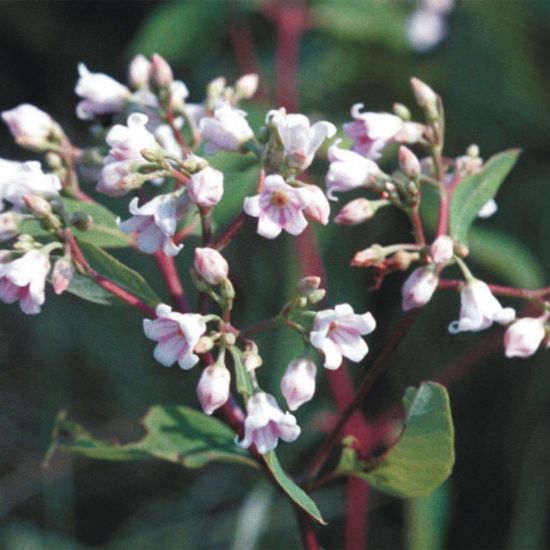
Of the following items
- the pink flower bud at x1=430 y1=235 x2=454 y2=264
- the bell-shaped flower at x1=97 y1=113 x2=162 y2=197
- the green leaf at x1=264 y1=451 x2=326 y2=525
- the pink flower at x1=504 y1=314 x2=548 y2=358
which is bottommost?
the green leaf at x1=264 y1=451 x2=326 y2=525

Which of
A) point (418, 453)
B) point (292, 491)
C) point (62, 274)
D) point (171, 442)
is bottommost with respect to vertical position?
point (171, 442)

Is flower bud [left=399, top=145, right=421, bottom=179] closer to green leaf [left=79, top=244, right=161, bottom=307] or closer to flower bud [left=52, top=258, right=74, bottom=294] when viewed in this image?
green leaf [left=79, top=244, right=161, bottom=307]

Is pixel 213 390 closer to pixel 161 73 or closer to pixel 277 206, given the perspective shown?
pixel 277 206

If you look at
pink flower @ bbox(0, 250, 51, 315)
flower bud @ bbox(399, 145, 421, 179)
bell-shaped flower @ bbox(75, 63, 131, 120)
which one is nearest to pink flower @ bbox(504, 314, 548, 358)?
flower bud @ bbox(399, 145, 421, 179)

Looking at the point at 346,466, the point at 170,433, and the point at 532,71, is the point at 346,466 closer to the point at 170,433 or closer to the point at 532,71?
the point at 170,433

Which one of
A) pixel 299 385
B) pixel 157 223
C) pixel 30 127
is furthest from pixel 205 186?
pixel 30 127

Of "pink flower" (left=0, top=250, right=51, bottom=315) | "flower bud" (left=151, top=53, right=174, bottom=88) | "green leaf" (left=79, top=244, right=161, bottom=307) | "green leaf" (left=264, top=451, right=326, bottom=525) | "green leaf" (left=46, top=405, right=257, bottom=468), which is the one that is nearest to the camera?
"green leaf" (left=264, top=451, right=326, bottom=525)
